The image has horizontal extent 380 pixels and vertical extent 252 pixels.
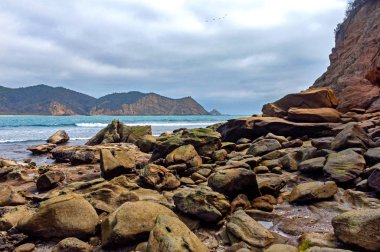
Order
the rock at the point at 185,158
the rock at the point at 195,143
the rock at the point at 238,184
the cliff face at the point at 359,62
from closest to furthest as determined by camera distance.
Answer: the rock at the point at 238,184 < the rock at the point at 185,158 < the rock at the point at 195,143 < the cliff face at the point at 359,62

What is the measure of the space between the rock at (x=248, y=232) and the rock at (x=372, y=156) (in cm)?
551

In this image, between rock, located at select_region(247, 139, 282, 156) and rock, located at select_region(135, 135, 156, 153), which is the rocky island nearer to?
rock, located at select_region(247, 139, 282, 156)

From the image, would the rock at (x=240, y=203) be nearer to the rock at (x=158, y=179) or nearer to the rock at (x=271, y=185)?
the rock at (x=271, y=185)

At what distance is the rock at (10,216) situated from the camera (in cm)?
817

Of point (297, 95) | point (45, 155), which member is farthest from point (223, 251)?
point (45, 155)

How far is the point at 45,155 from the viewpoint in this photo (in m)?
24.8

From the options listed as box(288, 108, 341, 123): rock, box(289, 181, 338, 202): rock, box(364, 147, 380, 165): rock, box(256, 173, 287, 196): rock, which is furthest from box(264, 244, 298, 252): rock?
box(288, 108, 341, 123): rock

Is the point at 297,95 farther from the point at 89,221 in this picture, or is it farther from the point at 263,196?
the point at 89,221

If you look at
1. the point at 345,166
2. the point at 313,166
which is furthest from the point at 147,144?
the point at 345,166

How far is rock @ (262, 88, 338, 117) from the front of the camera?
21.9m

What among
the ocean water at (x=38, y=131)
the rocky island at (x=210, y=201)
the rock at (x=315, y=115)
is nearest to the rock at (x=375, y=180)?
the rocky island at (x=210, y=201)

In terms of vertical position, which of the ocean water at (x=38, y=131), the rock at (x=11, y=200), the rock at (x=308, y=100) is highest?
the rock at (x=308, y=100)

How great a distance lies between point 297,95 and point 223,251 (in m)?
18.4

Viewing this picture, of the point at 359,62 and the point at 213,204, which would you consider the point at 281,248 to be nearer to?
the point at 213,204
